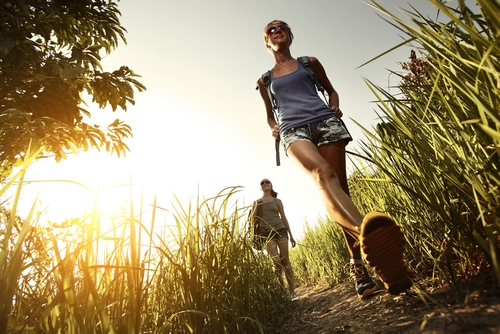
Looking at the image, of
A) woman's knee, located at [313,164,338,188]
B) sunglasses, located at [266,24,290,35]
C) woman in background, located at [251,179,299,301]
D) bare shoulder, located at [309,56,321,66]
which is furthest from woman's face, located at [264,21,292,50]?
woman in background, located at [251,179,299,301]

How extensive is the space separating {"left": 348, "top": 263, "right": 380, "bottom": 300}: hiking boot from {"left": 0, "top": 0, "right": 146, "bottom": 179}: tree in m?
2.26

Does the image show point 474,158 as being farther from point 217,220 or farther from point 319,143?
point 217,220

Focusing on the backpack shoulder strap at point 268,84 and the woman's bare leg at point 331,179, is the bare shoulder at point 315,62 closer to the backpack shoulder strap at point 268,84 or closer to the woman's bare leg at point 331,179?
the backpack shoulder strap at point 268,84

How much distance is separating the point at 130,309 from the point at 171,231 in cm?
72

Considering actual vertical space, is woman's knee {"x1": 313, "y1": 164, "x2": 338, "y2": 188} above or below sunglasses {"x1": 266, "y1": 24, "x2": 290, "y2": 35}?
below

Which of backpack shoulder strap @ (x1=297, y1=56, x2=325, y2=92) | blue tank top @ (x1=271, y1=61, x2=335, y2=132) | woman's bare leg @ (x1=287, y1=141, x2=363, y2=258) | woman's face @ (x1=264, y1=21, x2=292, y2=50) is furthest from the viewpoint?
woman's face @ (x1=264, y1=21, x2=292, y2=50)

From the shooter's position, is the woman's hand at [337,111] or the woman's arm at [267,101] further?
the woman's arm at [267,101]

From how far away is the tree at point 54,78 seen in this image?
9.77ft

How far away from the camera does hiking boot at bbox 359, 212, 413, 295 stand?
999mm

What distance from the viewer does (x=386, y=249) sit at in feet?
3.31

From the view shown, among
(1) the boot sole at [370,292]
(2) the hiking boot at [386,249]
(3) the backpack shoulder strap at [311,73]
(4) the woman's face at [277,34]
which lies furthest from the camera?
(4) the woman's face at [277,34]

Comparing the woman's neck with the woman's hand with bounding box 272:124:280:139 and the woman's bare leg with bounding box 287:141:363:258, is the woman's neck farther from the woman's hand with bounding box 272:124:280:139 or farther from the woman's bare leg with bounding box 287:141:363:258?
the woman's bare leg with bounding box 287:141:363:258

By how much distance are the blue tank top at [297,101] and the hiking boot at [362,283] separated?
0.89 metres

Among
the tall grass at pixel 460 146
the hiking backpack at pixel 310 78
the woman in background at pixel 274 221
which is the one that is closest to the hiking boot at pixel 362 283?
the tall grass at pixel 460 146
